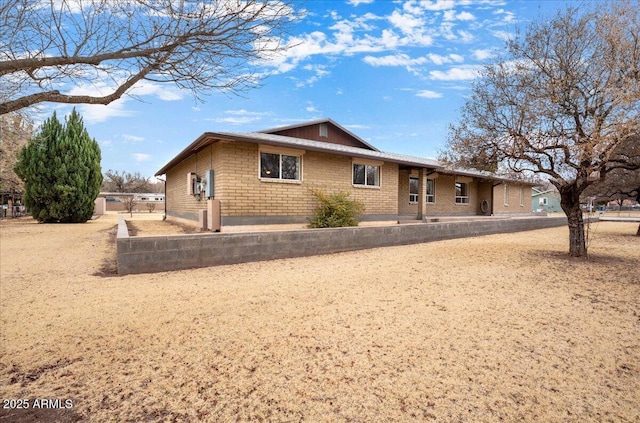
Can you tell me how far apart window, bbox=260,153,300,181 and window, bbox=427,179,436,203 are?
384 inches

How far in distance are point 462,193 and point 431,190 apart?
371 centimetres

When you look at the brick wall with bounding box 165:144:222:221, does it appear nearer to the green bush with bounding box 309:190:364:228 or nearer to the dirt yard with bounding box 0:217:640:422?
the green bush with bounding box 309:190:364:228

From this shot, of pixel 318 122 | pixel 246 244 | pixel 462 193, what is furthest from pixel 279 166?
pixel 462 193

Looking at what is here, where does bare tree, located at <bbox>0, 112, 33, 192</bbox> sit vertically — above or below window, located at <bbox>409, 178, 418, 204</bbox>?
above

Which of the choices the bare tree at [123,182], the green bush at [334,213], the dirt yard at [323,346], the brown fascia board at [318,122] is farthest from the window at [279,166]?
the bare tree at [123,182]

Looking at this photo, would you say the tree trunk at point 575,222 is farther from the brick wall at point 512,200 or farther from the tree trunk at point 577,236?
the brick wall at point 512,200

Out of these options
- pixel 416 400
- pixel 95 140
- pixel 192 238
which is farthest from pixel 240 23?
pixel 95 140

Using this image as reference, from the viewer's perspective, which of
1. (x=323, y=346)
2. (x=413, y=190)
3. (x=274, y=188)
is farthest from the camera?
(x=413, y=190)

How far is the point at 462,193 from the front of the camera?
835 inches

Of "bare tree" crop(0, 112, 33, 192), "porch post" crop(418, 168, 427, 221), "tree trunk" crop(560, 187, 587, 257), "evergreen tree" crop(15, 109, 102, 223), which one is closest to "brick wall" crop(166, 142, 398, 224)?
"porch post" crop(418, 168, 427, 221)

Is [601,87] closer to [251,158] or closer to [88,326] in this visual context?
[251,158]

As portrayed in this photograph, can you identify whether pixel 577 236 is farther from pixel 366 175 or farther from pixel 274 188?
pixel 274 188

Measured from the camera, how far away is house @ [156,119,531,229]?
1059cm

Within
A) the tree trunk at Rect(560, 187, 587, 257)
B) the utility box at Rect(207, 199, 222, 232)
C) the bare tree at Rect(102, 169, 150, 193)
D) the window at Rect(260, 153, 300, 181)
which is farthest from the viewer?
the bare tree at Rect(102, 169, 150, 193)
